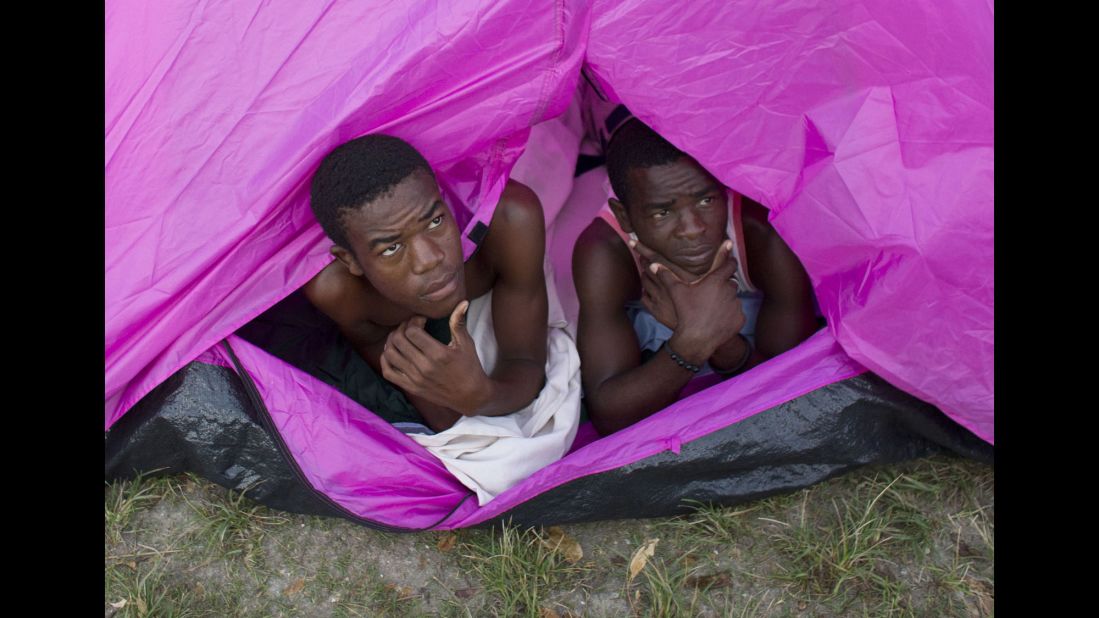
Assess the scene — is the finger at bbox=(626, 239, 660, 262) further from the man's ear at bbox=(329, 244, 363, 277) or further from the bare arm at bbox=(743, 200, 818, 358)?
the man's ear at bbox=(329, 244, 363, 277)

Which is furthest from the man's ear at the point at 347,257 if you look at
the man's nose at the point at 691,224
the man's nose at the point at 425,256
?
the man's nose at the point at 691,224

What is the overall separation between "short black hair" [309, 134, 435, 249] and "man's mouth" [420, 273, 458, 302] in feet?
0.62

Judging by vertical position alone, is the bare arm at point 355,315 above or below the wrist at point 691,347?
above

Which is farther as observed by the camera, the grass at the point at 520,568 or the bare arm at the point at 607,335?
the bare arm at the point at 607,335

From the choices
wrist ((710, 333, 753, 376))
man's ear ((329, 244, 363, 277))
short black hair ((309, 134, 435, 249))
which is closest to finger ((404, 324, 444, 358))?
man's ear ((329, 244, 363, 277))

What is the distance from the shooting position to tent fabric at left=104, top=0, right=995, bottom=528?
1.56 meters

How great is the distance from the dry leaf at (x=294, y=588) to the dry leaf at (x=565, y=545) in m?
0.52

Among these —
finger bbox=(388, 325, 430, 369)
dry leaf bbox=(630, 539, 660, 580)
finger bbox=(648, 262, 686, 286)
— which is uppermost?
finger bbox=(388, 325, 430, 369)

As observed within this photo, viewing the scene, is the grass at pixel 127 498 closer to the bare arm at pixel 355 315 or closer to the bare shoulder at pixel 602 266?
the bare arm at pixel 355 315

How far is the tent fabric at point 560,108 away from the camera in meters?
1.56

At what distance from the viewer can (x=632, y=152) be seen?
189 centimetres

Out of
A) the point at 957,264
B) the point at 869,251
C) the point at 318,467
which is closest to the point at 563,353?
the point at 318,467

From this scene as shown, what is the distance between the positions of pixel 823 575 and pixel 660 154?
915 millimetres

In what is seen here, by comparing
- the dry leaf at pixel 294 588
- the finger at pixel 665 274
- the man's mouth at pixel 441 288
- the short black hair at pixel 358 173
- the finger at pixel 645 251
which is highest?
the short black hair at pixel 358 173
